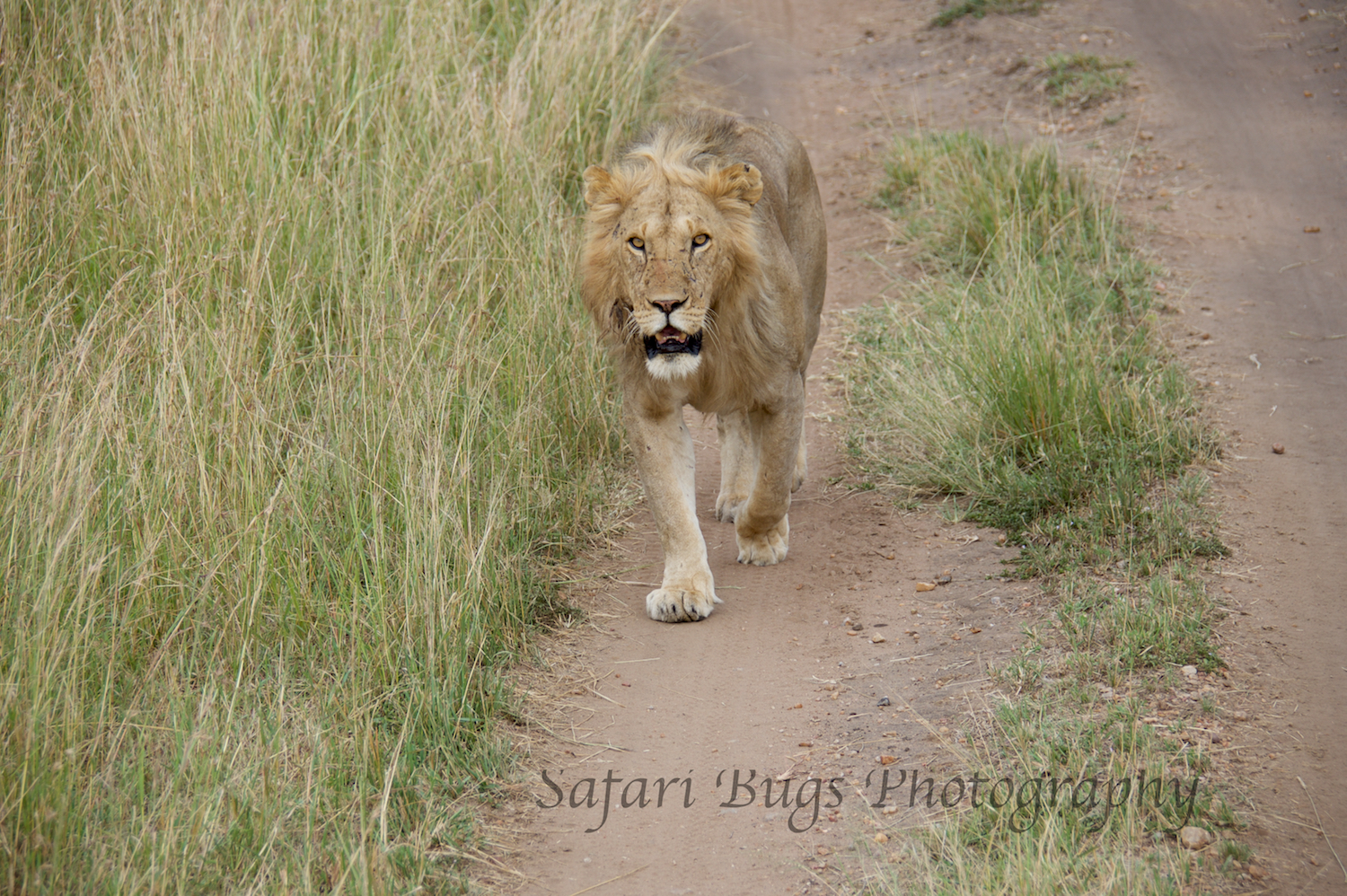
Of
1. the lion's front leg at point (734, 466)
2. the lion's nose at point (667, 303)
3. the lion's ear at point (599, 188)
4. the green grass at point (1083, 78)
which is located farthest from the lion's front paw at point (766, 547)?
the green grass at point (1083, 78)

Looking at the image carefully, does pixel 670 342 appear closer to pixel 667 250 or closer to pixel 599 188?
pixel 667 250

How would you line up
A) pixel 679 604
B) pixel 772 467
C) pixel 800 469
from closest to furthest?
pixel 679 604
pixel 772 467
pixel 800 469

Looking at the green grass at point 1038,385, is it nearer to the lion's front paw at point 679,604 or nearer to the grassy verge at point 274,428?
the lion's front paw at point 679,604

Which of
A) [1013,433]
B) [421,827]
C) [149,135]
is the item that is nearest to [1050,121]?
[1013,433]

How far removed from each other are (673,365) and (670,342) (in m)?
0.08

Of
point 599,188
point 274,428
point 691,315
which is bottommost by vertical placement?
point 274,428

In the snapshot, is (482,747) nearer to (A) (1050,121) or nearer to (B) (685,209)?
(B) (685,209)

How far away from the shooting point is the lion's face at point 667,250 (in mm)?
4141

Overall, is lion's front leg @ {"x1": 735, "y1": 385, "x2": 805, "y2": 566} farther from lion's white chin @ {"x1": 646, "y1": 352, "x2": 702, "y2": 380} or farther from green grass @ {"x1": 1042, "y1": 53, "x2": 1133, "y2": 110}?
green grass @ {"x1": 1042, "y1": 53, "x2": 1133, "y2": 110}

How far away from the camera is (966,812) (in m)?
3.18

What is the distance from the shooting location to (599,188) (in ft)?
14.3

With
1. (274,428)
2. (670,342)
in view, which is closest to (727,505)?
(670,342)

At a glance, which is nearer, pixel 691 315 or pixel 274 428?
pixel 691 315

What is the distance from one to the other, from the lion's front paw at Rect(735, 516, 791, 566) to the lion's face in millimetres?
971
